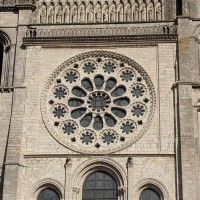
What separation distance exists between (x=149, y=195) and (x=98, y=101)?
3731 mm

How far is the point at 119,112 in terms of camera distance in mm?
20453

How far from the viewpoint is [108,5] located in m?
22.4

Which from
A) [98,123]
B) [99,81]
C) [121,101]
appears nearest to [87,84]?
[99,81]

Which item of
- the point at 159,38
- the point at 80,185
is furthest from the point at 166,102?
the point at 80,185

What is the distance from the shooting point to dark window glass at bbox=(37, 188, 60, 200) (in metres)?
19.2

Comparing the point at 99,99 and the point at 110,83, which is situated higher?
the point at 110,83

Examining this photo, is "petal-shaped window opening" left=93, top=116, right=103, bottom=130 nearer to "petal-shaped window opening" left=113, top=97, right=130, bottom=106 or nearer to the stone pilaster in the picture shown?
"petal-shaped window opening" left=113, top=97, right=130, bottom=106

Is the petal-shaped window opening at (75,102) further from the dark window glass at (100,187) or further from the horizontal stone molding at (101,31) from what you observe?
the dark window glass at (100,187)

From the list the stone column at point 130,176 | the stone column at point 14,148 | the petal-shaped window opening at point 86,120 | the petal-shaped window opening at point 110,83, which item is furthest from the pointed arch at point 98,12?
the stone column at point 130,176

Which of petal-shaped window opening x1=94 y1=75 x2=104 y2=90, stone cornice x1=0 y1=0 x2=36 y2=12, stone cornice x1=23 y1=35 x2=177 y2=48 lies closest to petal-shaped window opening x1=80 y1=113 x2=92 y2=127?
petal-shaped window opening x1=94 y1=75 x2=104 y2=90

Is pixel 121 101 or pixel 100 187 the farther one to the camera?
pixel 121 101

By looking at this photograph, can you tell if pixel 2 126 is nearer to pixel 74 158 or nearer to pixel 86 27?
pixel 74 158

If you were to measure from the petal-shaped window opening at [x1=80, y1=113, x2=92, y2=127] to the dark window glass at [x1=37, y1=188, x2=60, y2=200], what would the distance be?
2501 mm

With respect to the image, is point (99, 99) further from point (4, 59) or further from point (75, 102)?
point (4, 59)
